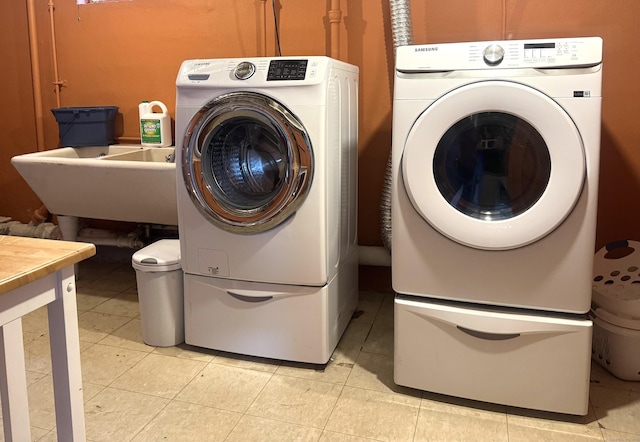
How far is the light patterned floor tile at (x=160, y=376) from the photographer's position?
200 cm

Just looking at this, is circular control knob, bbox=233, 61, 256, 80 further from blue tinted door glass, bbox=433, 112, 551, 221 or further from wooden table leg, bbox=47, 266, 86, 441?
wooden table leg, bbox=47, 266, 86, 441

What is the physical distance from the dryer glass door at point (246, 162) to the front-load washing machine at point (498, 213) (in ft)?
1.19

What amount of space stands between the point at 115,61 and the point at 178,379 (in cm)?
190

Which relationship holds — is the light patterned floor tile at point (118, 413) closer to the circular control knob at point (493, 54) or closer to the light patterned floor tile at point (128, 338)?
the light patterned floor tile at point (128, 338)

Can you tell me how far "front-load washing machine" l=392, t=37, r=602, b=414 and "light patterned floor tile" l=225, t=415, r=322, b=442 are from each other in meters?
0.43

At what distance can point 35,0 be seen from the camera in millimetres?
3223

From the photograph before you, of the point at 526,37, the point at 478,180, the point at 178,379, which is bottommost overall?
the point at 178,379

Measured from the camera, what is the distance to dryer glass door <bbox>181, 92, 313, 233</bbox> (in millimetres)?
1937

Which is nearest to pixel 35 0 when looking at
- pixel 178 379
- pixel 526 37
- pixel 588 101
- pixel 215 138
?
pixel 215 138

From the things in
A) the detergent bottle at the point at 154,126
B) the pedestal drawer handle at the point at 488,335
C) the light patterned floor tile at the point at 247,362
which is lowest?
the light patterned floor tile at the point at 247,362

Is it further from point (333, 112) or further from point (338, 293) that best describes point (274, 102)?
point (338, 293)

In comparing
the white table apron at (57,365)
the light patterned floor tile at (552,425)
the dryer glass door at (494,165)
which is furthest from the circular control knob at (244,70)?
the light patterned floor tile at (552,425)

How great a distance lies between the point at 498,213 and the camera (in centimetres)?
175

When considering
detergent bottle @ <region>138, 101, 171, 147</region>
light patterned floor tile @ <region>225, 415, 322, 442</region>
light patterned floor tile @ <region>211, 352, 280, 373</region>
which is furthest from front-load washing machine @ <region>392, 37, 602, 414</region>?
detergent bottle @ <region>138, 101, 171, 147</region>
